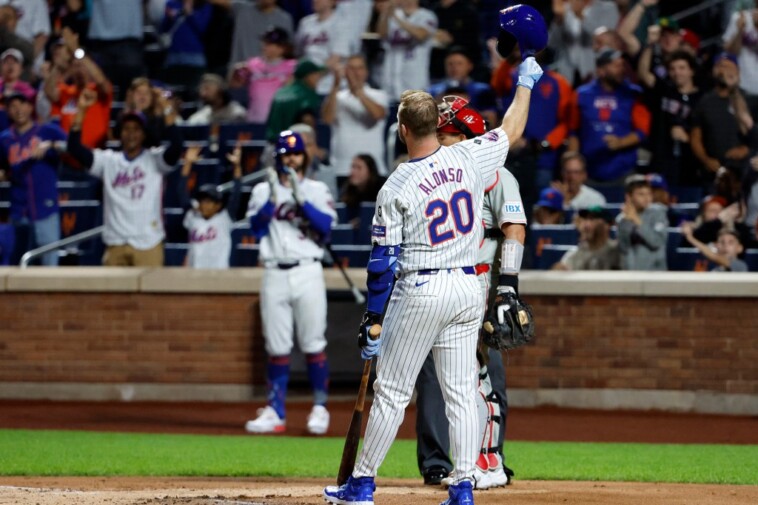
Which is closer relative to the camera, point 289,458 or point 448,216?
point 448,216

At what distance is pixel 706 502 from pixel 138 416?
230 inches

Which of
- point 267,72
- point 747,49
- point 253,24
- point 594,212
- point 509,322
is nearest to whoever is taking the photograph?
point 509,322

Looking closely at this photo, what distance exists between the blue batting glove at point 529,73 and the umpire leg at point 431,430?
69.8 inches

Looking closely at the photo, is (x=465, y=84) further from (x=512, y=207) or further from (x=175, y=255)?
(x=512, y=207)

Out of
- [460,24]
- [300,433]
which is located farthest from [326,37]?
[300,433]

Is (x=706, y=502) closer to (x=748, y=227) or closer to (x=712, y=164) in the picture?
(x=748, y=227)

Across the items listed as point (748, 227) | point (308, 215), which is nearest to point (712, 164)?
point (748, 227)

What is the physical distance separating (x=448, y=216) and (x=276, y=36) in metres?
9.03

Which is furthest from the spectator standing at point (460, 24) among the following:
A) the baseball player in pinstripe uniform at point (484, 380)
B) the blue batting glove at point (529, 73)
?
the blue batting glove at point (529, 73)

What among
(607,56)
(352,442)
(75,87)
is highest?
(607,56)

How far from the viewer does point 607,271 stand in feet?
39.2

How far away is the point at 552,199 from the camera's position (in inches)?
492

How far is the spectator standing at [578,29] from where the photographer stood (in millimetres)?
14414

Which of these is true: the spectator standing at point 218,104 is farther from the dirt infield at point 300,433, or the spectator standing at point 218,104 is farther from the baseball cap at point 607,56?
the dirt infield at point 300,433
